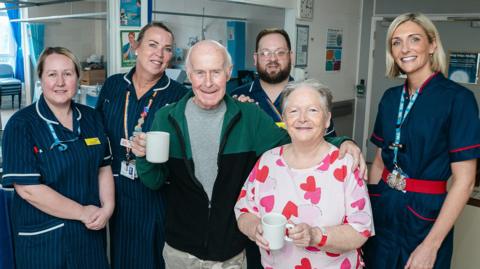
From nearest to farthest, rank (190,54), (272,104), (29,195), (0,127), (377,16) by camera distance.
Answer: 1. (190,54)
2. (29,195)
3. (272,104)
4. (0,127)
5. (377,16)

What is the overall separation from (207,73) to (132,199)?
854 millimetres

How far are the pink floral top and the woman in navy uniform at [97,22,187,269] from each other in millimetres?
767

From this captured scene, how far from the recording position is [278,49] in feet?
7.90

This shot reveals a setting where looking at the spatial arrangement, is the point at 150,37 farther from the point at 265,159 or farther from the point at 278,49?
the point at 265,159

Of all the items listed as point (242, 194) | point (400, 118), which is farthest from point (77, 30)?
point (400, 118)

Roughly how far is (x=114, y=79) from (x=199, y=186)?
3.03 ft

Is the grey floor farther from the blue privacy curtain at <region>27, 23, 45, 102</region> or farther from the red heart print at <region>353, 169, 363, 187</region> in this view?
the red heart print at <region>353, 169, 363, 187</region>

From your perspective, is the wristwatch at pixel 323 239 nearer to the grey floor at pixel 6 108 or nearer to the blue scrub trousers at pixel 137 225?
the blue scrub trousers at pixel 137 225

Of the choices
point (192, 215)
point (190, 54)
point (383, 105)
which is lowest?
point (192, 215)

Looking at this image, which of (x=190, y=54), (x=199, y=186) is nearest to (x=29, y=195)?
(x=199, y=186)

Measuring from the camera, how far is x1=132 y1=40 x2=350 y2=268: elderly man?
5.29 feet

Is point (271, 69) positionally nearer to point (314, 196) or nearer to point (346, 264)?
point (314, 196)

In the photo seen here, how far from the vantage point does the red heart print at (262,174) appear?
1.54 metres

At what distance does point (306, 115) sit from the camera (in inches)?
57.6
